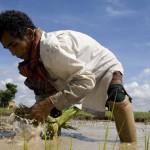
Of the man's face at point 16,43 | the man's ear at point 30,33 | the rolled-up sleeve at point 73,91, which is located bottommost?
the rolled-up sleeve at point 73,91

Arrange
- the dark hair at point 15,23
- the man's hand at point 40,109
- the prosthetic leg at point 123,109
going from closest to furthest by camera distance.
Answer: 1. the man's hand at point 40,109
2. the dark hair at point 15,23
3. the prosthetic leg at point 123,109

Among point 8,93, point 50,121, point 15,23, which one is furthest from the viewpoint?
point 8,93

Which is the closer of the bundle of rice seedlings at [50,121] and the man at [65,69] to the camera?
the man at [65,69]

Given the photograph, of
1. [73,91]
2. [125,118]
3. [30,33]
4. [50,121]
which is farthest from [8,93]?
[73,91]

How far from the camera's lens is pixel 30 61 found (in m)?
3.35

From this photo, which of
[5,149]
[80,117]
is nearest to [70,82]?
[5,149]

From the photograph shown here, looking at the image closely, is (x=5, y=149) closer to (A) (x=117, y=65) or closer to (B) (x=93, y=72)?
(B) (x=93, y=72)

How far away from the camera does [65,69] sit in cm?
313

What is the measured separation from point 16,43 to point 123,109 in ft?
3.40

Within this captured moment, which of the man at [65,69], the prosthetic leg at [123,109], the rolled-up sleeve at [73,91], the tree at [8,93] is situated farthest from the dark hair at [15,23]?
the tree at [8,93]

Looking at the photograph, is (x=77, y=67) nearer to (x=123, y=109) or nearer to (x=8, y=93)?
(x=123, y=109)

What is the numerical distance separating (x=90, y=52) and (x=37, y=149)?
0.94 m

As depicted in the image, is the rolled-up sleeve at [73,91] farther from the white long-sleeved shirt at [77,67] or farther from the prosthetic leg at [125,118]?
the prosthetic leg at [125,118]

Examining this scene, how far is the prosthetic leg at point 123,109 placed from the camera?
3.42 meters
